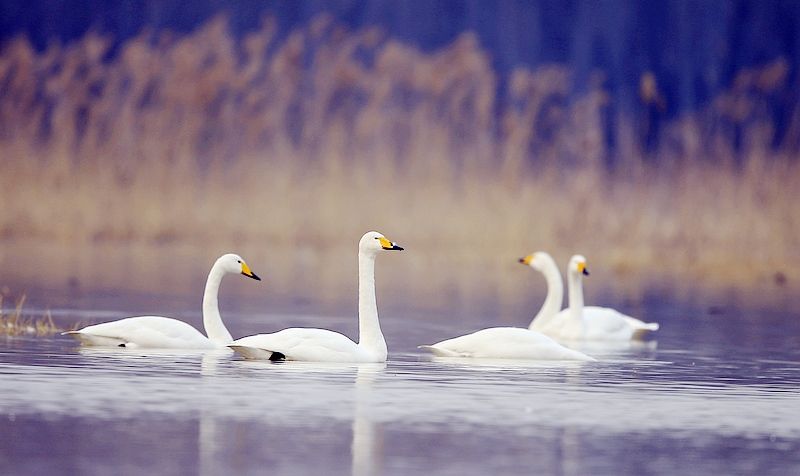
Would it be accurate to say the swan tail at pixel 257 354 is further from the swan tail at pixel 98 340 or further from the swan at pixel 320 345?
the swan tail at pixel 98 340

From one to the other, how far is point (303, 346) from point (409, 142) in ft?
62.5

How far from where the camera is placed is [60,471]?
8.84m

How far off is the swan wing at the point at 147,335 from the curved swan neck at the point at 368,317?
4.18ft

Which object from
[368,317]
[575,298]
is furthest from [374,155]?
[368,317]

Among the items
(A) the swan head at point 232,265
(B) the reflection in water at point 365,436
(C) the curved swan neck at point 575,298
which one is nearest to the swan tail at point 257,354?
(B) the reflection in water at point 365,436

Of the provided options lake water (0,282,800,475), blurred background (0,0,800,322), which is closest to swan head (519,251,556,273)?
lake water (0,282,800,475)

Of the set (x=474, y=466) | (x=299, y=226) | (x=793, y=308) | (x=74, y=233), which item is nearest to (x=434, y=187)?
(x=299, y=226)

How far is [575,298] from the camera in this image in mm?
18609

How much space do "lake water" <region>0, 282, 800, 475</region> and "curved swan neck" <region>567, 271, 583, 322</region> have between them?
2.47 metres

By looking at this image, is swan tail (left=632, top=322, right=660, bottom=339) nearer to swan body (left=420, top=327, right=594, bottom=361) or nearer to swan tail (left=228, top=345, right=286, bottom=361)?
swan body (left=420, top=327, right=594, bottom=361)

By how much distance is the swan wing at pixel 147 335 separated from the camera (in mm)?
14344

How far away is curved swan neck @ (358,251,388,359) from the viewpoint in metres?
14.1

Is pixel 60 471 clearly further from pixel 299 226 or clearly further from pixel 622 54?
pixel 622 54

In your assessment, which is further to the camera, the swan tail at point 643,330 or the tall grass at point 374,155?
the tall grass at point 374,155
